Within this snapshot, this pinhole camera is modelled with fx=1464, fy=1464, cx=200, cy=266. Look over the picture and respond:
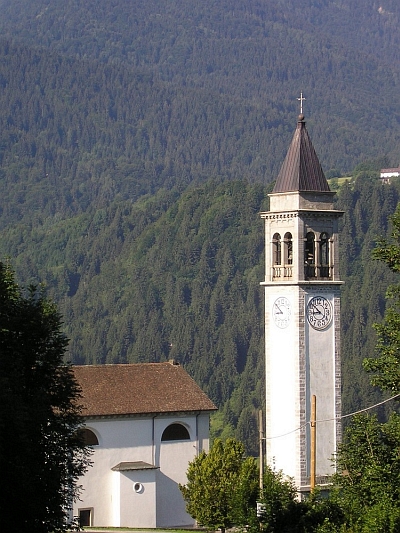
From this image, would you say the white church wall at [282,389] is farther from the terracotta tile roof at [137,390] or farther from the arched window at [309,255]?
the terracotta tile roof at [137,390]

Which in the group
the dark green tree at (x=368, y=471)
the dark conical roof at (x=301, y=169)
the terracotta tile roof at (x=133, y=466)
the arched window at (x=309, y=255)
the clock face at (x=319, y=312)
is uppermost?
the dark conical roof at (x=301, y=169)

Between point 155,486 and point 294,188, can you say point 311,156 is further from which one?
point 155,486

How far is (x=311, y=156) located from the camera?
184ft

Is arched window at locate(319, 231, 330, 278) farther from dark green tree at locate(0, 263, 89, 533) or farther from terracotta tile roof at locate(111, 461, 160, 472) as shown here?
dark green tree at locate(0, 263, 89, 533)

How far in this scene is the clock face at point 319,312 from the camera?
180ft

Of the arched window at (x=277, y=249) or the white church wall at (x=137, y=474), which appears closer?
the arched window at (x=277, y=249)

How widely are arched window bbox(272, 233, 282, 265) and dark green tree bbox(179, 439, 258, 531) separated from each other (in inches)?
279

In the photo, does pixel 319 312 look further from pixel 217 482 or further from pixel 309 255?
pixel 217 482

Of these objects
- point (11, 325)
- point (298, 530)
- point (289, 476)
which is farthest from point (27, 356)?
point (289, 476)

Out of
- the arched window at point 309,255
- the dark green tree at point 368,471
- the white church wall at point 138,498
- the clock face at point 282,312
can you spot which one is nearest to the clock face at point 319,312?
the clock face at point 282,312

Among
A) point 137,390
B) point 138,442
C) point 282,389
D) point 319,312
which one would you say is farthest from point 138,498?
point 319,312

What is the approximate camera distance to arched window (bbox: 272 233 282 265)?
5612 cm

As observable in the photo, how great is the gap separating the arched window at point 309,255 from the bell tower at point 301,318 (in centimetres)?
4

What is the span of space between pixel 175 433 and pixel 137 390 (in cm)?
241
